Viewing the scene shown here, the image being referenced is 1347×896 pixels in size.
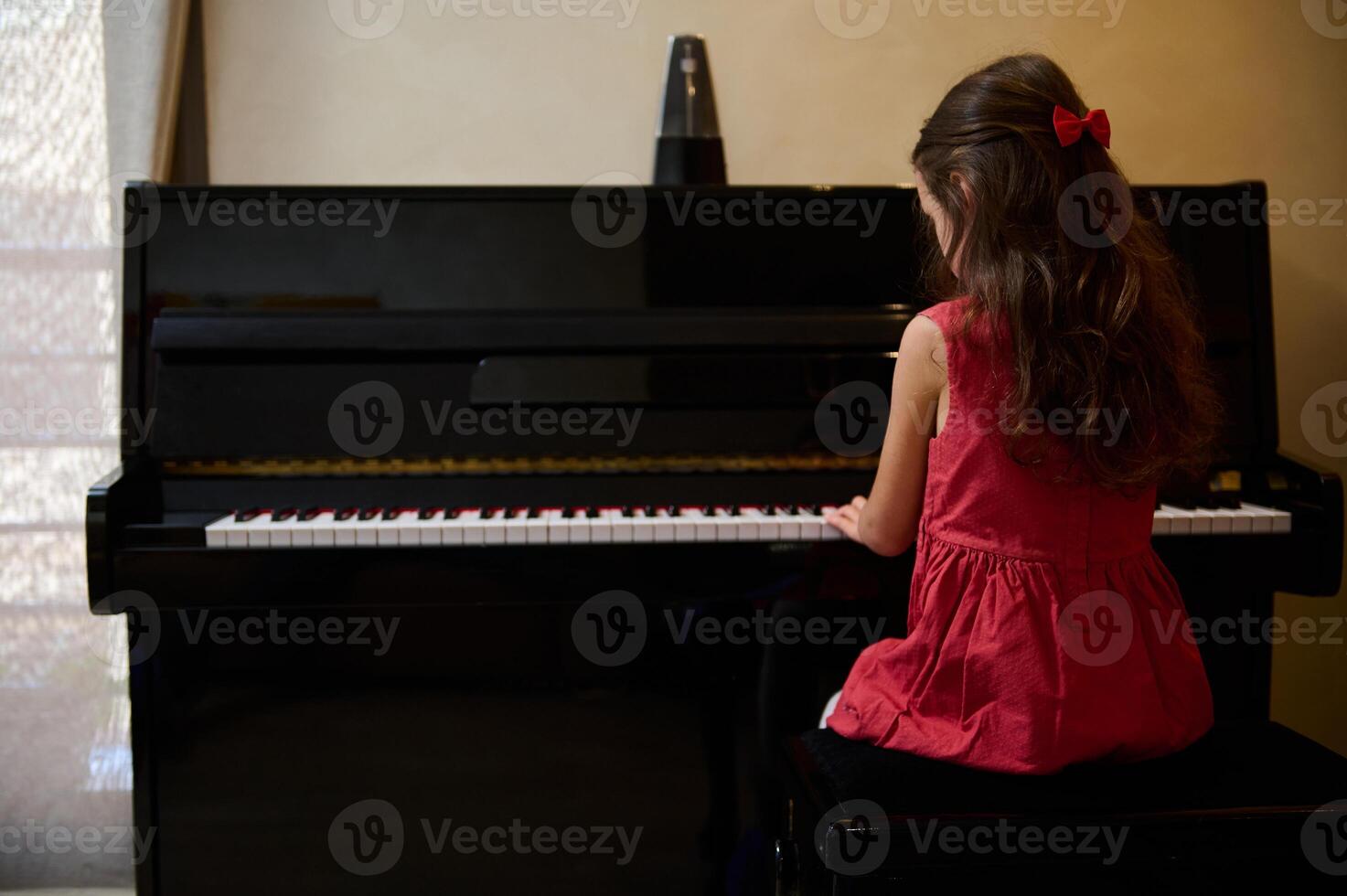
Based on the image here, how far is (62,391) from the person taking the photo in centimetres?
221

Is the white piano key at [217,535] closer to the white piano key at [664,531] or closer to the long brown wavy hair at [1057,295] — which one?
the white piano key at [664,531]

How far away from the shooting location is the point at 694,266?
1833 mm

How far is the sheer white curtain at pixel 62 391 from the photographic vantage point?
2.15 metres

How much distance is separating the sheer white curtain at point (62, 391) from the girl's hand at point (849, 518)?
1651 mm

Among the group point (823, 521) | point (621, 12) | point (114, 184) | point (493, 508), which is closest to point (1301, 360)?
point (823, 521)

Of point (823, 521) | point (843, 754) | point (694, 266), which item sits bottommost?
point (843, 754)

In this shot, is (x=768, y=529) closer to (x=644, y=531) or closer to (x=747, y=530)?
(x=747, y=530)

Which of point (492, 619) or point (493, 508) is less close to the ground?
point (493, 508)

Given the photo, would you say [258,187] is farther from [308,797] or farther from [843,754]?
[843,754]

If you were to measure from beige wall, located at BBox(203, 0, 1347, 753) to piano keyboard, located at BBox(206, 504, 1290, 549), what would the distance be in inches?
40.8

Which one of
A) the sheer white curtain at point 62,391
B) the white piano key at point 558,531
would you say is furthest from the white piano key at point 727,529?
the sheer white curtain at point 62,391

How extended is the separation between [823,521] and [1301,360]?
1621mm

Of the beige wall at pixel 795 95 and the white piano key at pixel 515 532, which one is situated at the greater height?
the beige wall at pixel 795 95

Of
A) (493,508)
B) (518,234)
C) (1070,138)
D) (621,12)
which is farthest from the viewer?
(621,12)
